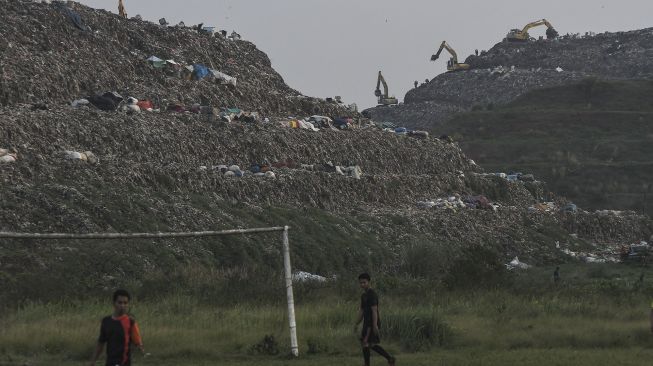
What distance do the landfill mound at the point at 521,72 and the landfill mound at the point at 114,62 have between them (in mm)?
64383

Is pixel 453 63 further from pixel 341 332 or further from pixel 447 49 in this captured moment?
pixel 341 332

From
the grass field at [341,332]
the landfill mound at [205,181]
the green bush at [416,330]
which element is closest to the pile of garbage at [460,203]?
the landfill mound at [205,181]

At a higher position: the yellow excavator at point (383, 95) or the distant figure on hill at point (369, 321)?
the yellow excavator at point (383, 95)

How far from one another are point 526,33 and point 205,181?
120875mm

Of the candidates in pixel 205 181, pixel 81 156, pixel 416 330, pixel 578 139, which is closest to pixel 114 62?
pixel 205 181

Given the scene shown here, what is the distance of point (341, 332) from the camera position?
1706 centimetres

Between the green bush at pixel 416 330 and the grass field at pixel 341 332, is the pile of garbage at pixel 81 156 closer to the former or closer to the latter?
the grass field at pixel 341 332

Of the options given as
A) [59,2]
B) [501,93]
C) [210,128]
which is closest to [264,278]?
[210,128]

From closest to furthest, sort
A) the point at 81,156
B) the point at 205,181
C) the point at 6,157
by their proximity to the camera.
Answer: the point at 6,157 → the point at 81,156 → the point at 205,181

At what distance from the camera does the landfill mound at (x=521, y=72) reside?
121m

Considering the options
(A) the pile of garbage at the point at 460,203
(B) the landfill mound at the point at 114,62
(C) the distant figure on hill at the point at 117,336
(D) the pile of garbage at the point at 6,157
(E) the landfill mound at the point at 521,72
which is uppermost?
(E) the landfill mound at the point at 521,72

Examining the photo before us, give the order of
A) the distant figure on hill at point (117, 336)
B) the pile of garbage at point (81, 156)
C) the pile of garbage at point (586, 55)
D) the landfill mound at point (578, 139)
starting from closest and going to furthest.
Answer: the distant figure on hill at point (117, 336), the pile of garbage at point (81, 156), the landfill mound at point (578, 139), the pile of garbage at point (586, 55)

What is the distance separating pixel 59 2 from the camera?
1654 inches

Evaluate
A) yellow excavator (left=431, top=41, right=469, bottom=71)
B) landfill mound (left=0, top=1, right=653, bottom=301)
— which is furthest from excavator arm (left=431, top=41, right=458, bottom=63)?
landfill mound (left=0, top=1, right=653, bottom=301)
